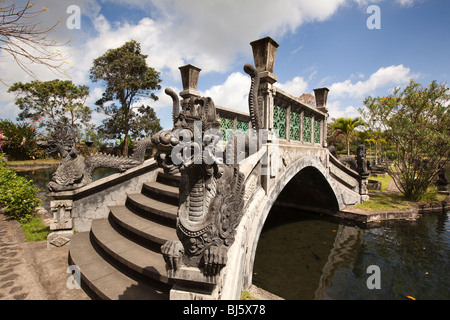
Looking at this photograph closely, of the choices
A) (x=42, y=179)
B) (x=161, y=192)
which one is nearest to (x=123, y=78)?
(x=42, y=179)

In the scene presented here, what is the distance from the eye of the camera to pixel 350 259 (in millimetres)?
7012

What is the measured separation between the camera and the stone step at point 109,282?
3109 mm

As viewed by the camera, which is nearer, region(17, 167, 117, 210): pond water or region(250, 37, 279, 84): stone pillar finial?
region(250, 37, 279, 84): stone pillar finial

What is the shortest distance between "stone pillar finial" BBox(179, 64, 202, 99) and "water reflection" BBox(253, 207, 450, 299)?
6419mm

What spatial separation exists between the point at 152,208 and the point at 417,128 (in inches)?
561

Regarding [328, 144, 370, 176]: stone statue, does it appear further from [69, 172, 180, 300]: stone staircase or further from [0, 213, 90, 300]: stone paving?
[0, 213, 90, 300]: stone paving

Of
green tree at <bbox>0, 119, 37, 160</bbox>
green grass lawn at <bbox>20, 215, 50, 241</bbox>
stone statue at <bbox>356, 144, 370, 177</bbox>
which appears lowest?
green grass lawn at <bbox>20, 215, 50, 241</bbox>

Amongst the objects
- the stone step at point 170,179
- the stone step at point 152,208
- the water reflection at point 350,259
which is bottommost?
the water reflection at point 350,259

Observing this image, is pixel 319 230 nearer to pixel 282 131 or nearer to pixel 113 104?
pixel 282 131

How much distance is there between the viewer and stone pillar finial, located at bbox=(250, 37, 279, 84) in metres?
4.78

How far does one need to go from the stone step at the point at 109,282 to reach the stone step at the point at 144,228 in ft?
2.08

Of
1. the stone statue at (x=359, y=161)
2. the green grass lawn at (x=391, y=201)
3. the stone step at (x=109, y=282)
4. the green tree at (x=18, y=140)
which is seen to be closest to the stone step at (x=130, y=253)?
the stone step at (x=109, y=282)

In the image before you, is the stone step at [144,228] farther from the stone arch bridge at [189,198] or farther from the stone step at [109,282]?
the stone step at [109,282]

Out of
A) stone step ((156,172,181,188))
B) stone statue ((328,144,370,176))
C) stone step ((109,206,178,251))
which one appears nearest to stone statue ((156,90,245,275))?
stone step ((109,206,178,251))
